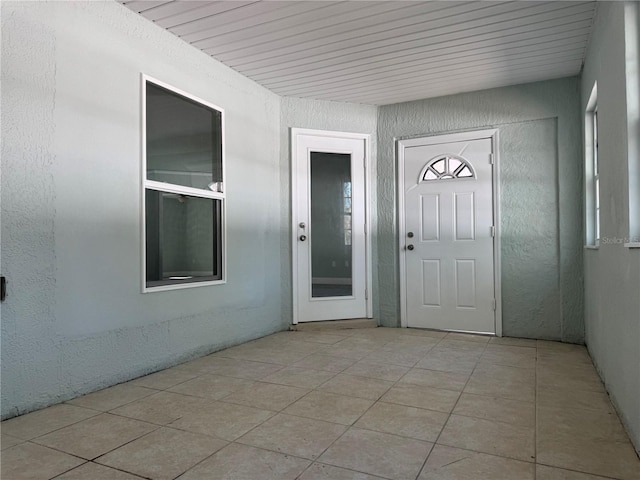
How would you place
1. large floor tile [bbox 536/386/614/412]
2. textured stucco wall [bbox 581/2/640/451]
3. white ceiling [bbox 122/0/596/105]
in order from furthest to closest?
1. white ceiling [bbox 122/0/596/105]
2. large floor tile [bbox 536/386/614/412]
3. textured stucco wall [bbox 581/2/640/451]

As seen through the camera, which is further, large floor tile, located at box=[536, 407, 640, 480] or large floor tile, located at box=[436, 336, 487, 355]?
large floor tile, located at box=[436, 336, 487, 355]

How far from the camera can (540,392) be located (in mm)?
2652

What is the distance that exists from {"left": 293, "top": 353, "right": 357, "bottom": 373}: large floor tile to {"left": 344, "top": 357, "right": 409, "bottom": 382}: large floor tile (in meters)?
0.07

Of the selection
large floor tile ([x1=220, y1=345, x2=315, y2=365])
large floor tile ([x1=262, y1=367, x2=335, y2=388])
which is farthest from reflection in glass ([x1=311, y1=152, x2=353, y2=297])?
large floor tile ([x1=262, y1=367, x2=335, y2=388])

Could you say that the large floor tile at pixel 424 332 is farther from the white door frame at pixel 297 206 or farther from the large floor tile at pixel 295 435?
the large floor tile at pixel 295 435

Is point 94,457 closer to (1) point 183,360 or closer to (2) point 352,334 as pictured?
(1) point 183,360

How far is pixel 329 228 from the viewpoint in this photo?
480cm

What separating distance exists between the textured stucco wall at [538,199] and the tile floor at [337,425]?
0.80 meters

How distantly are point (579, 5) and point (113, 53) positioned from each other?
3.11 meters

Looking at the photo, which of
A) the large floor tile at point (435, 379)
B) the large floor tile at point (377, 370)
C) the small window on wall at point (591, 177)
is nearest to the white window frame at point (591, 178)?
the small window on wall at point (591, 177)

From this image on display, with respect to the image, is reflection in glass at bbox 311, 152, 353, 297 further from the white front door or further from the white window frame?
the white window frame

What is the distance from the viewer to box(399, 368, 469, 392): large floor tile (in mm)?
2787

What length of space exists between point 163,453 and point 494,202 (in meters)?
3.74

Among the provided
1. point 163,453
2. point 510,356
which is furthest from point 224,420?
point 510,356
